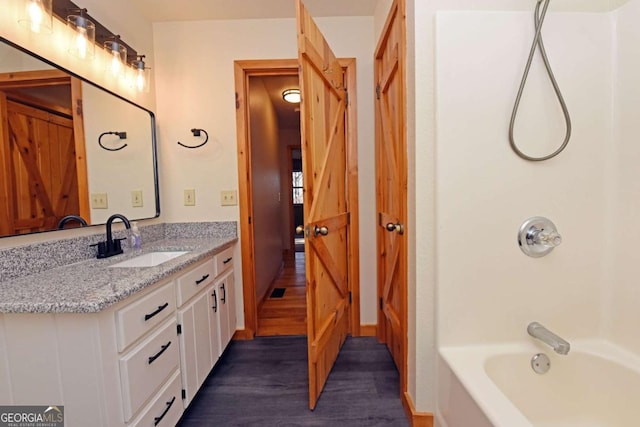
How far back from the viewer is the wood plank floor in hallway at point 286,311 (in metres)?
2.44

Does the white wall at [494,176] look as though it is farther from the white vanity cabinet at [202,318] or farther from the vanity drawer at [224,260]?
the vanity drawer at [224,260]

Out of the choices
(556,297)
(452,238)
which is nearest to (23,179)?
(452,238)

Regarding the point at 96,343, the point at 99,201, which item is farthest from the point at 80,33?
the point at 96,343

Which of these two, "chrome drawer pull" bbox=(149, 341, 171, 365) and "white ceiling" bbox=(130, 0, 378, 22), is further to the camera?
"white ceiling" bbox=(130, 0, 378, 22)

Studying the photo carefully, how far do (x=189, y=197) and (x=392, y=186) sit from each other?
5.19ft

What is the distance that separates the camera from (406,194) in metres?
1.46

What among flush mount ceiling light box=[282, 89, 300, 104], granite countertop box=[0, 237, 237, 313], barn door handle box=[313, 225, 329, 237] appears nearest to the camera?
granite countertop box=[0, 237, 237, 313]

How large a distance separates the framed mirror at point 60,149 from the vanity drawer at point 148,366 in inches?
29.4

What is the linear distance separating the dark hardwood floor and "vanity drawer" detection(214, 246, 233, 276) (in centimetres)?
65

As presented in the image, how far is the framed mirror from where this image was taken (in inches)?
46.7

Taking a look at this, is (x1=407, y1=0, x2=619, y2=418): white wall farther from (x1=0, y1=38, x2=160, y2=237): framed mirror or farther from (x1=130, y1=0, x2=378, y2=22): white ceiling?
(x1=0, y1=38, x2=160, y2=237): framed mirror

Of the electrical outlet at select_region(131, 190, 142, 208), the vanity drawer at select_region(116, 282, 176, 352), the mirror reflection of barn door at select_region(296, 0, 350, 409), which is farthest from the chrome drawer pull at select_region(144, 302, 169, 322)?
the electrical outlet at select_region(131, 190, 142, 208)

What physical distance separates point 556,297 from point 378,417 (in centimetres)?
107

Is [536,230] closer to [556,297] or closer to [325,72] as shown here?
[556,297]
